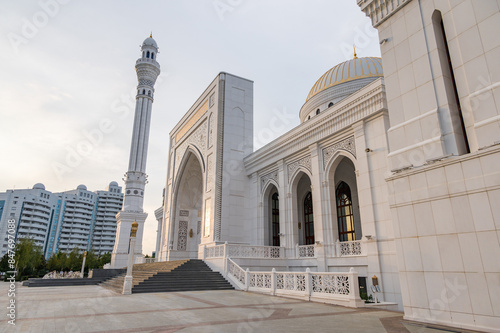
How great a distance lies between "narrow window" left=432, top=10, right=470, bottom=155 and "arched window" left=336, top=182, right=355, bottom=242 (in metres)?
9.07

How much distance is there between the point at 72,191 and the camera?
8469cm

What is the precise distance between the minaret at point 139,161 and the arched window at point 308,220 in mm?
18512

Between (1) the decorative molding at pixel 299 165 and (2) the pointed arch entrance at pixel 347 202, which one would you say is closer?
(2) the pointed arch entrance at pixel 347 202

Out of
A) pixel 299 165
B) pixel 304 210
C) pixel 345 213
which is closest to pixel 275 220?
pixel 304 210

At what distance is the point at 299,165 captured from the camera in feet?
47.4

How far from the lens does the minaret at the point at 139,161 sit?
28359 millimetres

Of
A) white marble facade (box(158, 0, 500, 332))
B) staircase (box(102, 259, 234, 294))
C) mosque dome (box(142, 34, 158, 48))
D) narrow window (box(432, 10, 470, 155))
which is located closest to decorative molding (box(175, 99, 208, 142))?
white marble facade (box(158, 0, 500, 332))

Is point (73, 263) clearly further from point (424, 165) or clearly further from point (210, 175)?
point (424, 165)

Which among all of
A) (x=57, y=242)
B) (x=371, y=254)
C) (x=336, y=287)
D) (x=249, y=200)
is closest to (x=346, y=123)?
(x=371, y=254)

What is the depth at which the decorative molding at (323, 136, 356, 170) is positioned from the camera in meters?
11.8

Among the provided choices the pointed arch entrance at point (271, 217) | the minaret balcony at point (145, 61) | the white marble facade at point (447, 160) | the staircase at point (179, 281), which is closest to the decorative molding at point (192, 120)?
the pointed arch entrance at point (271, 217)

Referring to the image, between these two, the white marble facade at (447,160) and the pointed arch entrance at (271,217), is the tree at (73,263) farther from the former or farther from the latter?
the white marble facade at (447,160)

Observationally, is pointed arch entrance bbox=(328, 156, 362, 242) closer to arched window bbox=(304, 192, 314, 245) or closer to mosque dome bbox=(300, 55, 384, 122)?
arched window bbox=(304, 192, 314, 245)

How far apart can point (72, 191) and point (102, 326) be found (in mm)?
92339
